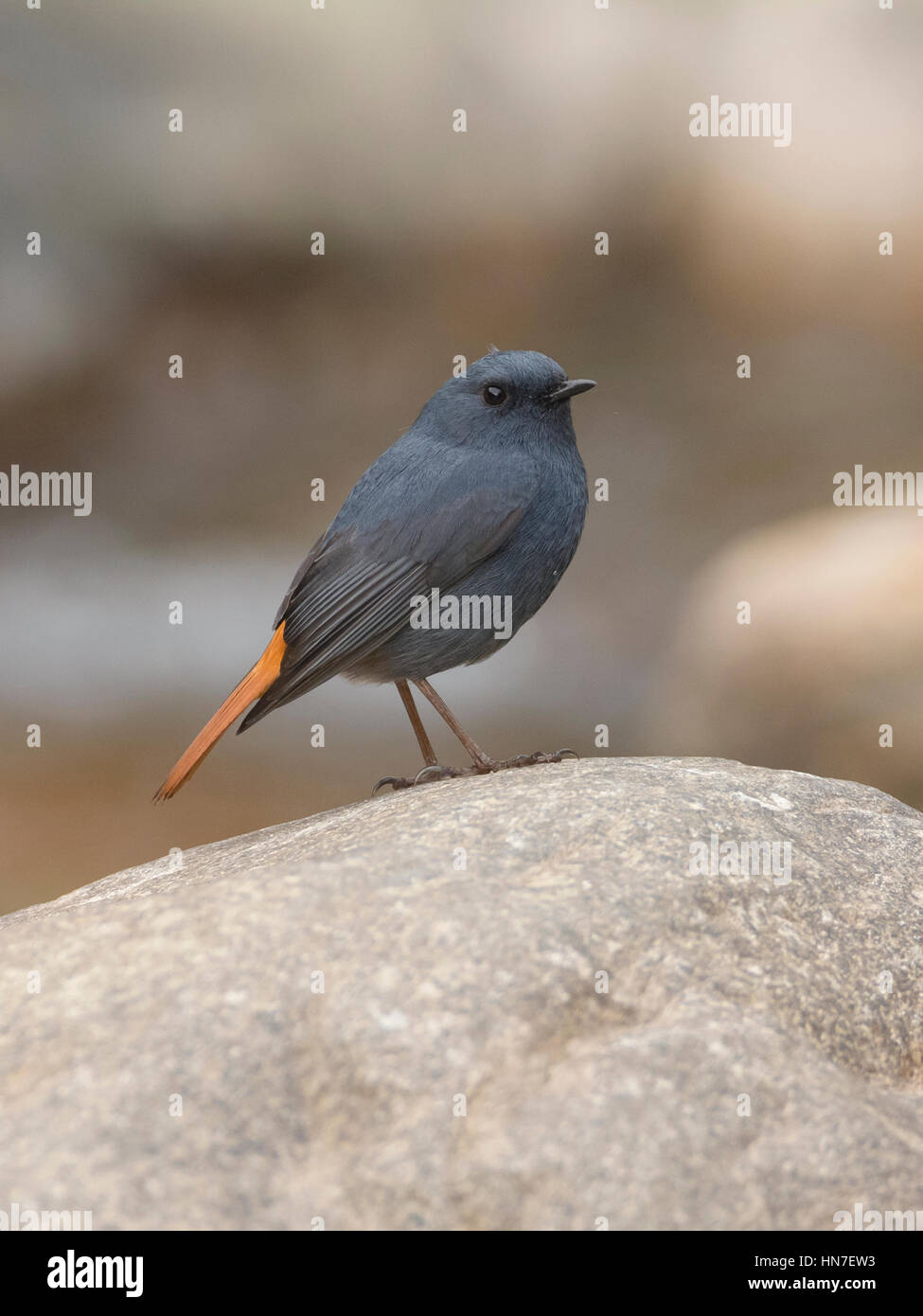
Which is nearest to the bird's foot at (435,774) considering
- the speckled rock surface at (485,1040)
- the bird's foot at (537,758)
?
the bird's foot at (537,758)

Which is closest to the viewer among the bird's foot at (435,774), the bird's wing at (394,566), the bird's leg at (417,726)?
the bird's wing at (394,566)

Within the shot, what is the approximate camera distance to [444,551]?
3.68 m

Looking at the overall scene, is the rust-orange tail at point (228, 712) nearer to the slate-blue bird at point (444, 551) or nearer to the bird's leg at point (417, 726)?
the slate-blue bird at point (444, 551)

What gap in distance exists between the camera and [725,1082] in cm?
201

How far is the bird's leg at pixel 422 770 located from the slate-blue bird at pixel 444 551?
0.5 inches

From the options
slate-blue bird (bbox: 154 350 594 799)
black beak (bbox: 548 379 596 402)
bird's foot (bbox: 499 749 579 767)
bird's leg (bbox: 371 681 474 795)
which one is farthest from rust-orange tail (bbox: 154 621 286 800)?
black beak (bbox: 548 379 596 402)

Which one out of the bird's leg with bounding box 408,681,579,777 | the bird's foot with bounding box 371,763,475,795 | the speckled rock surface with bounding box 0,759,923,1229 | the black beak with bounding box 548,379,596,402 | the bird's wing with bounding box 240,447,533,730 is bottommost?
the speckled rock surface with bounding box 0,759,923,1229

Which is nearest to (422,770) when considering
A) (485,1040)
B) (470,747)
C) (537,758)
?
(470,747)

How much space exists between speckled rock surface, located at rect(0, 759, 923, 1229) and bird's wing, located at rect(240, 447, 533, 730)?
1042mm

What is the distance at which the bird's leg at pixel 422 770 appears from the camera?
380cm

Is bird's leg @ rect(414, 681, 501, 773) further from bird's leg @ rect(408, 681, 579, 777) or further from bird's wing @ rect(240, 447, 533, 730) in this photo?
bird's wing @ rect(240, 447, 533, 730)

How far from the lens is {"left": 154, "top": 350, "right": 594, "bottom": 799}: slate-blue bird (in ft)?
12.0

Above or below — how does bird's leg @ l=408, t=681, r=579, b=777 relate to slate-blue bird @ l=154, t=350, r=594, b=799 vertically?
below
